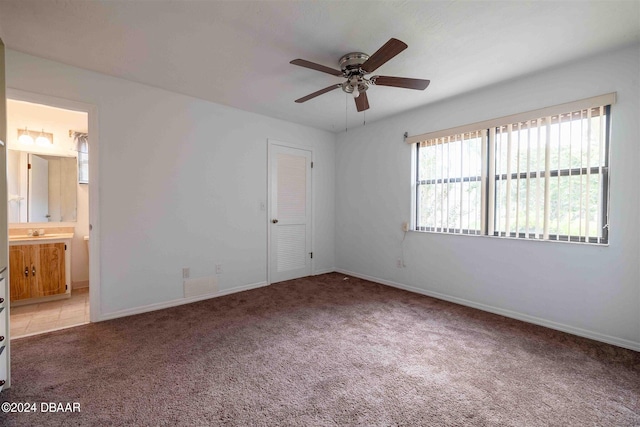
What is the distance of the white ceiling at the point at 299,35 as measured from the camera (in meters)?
1.88

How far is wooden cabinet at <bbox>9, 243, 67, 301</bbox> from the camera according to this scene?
3.36 metres

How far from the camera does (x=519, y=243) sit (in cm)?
295

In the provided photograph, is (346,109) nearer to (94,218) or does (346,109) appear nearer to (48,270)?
(94,218)

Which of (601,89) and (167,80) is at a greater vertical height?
(167,80)

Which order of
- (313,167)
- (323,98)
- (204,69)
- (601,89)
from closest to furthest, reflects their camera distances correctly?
(601,89) < (204,69) < (323,98) < (313,167)

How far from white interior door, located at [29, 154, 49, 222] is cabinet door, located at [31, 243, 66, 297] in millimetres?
620

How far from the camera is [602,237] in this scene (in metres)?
2.48

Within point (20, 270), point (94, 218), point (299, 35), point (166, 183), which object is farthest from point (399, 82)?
point (20, 270)

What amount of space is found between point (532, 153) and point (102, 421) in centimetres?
405

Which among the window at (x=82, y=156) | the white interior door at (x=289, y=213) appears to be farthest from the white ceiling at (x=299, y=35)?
the window at (x=82, y=156)

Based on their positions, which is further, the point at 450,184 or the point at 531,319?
the point at 450,184

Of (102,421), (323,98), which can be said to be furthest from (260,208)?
(102,421)

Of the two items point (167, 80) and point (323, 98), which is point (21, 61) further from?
point (323, 98)

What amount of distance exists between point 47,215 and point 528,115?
6.18 meters
